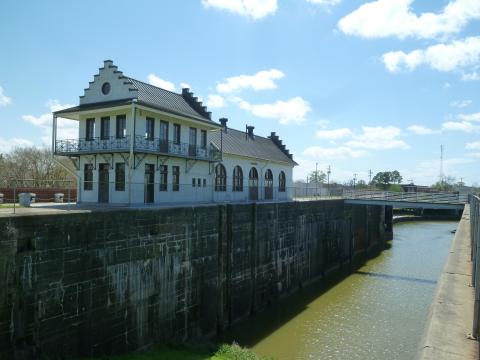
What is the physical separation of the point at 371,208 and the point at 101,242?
1593 inches

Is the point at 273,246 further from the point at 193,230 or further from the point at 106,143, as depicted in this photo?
the point at 106,143

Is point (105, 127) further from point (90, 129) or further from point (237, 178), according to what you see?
→ point (237, 178)

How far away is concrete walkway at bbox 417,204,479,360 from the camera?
17.4 feet

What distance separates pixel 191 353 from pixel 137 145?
11452 millimetres

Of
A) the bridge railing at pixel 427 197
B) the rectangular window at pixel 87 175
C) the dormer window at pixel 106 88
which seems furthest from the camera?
the bridge railing at pixel 427 197

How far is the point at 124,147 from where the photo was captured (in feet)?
74.0

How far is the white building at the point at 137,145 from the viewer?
22734mm

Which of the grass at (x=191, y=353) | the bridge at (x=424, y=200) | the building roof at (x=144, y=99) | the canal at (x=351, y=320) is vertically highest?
the building roof at (x=144, y=99)

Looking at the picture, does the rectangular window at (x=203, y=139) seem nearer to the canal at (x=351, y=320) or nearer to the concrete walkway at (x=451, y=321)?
the canal at (x=351, y=320)

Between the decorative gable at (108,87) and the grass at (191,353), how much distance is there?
13.7 meters

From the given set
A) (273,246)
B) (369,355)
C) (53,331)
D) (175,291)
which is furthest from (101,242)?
(273,246)

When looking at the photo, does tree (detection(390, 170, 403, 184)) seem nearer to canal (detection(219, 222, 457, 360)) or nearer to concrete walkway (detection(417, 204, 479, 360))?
canal (detection(219, 222, 457, 360))

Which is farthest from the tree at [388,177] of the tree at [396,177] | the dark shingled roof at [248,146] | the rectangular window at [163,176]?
the rectangular window at [163,176]

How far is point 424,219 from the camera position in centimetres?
8138
